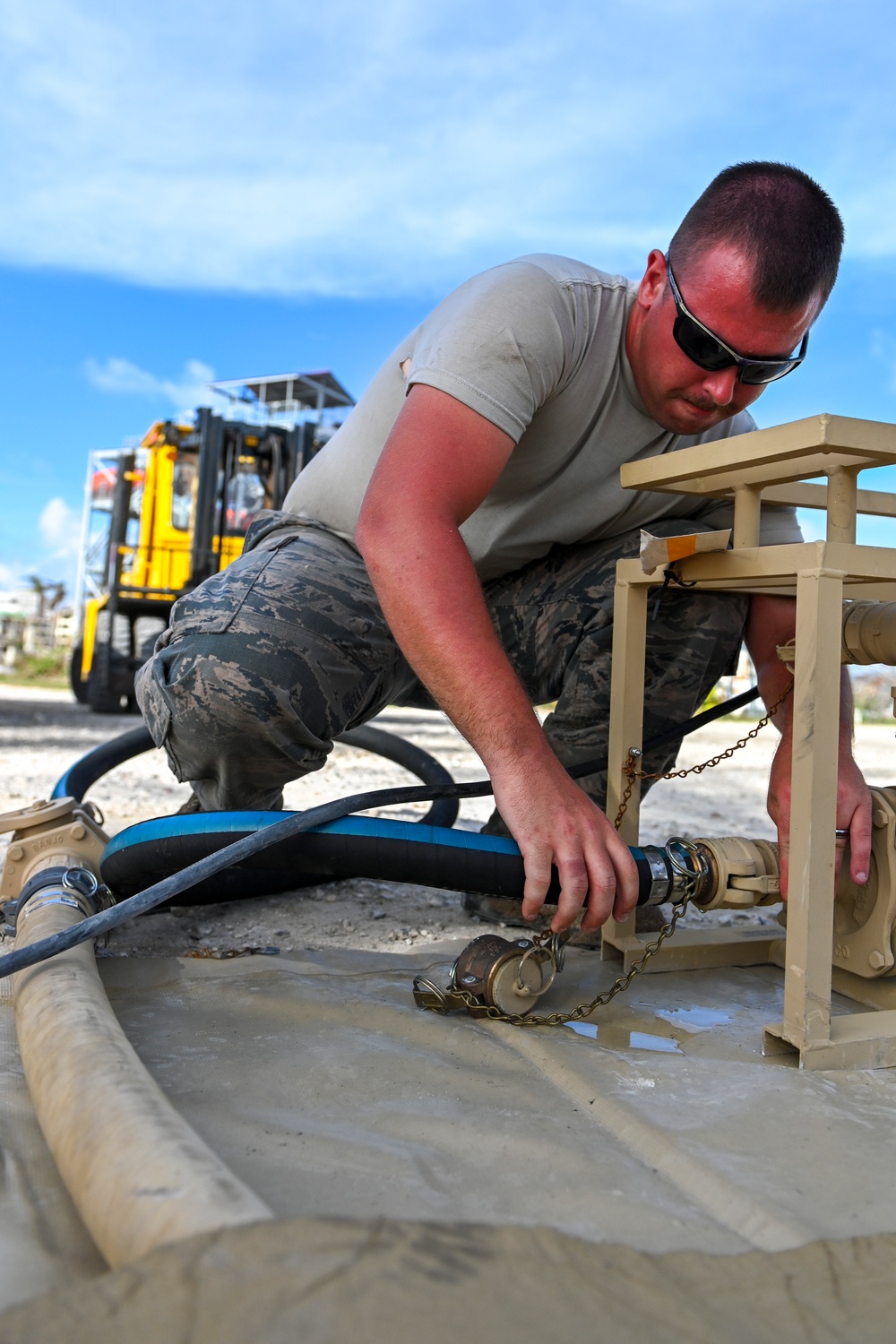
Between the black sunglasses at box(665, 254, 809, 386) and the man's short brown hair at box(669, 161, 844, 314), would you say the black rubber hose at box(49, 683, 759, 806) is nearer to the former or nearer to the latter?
the black sunglasses at box(665, 254, 809, 386)

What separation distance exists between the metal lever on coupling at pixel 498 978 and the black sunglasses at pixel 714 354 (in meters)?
1.08

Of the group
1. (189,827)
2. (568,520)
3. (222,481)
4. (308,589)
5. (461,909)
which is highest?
(222,481)

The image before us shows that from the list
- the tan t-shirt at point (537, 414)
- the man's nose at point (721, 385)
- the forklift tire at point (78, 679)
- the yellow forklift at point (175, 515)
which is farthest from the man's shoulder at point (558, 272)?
the forklift tire at point (78, 679)

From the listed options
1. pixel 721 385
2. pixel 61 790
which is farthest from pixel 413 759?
pixel 721 385

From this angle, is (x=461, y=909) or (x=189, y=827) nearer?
(x=189, y=827)

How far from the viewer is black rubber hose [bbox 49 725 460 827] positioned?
2500 millimetres

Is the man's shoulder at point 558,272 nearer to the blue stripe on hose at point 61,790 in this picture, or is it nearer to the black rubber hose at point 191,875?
the black rubber hose at point 191,875

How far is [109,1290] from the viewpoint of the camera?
75cm

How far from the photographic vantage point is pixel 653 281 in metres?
2.02

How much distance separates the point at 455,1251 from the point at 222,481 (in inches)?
327

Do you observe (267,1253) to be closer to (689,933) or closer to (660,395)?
(689,933)

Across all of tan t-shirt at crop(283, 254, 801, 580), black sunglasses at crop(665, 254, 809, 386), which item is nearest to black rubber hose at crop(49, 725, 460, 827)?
tan t-shirt at crop(283, 254, 801, 580)

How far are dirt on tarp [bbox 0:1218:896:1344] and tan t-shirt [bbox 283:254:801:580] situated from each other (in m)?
1.27

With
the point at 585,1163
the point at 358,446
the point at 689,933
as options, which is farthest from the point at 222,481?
the point at 585,1163
